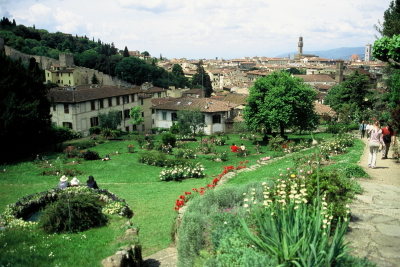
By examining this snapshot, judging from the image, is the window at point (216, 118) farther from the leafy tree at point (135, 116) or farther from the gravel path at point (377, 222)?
the gravel path at point (377, 222)

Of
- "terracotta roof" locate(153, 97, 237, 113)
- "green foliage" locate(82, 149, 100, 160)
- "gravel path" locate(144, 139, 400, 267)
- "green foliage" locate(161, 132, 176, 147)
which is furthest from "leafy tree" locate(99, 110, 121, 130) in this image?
"gravel path" locate(144, 139, 400, 267)

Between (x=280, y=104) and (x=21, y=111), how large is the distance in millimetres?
20260

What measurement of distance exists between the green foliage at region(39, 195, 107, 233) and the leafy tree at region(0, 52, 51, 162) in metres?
16.4

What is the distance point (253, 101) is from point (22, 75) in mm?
19102

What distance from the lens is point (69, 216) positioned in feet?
30.9

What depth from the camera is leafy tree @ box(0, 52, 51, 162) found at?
24.0m

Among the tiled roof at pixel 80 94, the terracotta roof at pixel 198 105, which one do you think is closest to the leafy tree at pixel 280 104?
the terracotta roof at pixel 198 105

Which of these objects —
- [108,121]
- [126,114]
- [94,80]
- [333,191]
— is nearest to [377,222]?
[333,191]

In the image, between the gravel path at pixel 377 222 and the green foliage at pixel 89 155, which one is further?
the green foliage at pixel 89 155

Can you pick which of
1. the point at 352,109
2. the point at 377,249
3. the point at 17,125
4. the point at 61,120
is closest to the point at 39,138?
the point at 17,125

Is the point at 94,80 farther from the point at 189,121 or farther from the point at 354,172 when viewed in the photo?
the point at 354,172

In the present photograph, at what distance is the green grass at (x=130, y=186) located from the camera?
364 inches

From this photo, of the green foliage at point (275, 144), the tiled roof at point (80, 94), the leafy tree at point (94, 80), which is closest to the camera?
the green foliage at point (275, 144)

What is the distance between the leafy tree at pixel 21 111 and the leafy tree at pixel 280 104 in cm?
1741
